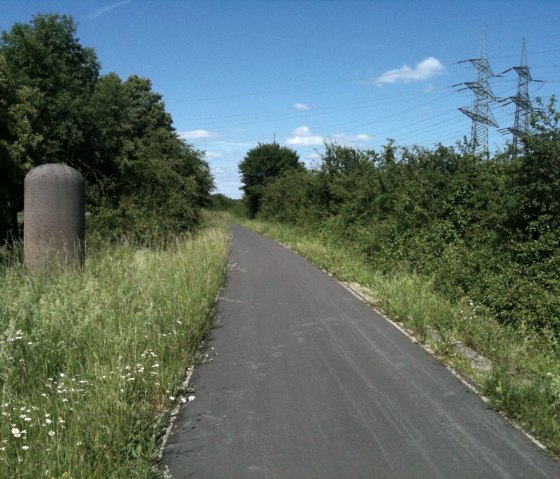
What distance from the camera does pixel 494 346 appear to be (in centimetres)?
710

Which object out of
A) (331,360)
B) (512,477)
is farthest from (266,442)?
(331,360)

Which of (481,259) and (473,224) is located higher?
A: (473,224)

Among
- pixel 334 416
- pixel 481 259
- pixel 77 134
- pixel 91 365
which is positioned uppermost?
pixel 77 134

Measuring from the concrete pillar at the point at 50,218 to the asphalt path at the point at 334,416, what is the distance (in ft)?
14.1

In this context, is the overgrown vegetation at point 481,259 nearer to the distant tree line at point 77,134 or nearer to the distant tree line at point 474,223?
the distant tree line at point 474,223

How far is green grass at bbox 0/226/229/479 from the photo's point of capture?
3.84m

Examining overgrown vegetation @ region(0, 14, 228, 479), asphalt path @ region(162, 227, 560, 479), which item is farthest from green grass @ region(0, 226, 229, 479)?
asphalt path @ region(162, 227, 560, 479)

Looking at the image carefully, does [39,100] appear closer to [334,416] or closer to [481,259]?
[481,259]

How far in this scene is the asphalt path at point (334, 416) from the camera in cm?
415

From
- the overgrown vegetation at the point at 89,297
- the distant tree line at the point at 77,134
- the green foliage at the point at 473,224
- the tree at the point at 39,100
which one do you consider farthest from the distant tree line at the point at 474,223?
the tree at the point at 39,100

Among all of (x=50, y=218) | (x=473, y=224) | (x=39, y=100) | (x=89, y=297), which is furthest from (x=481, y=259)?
(x=39, y=100)

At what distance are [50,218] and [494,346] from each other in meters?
8.68

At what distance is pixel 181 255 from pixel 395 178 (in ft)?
25.7

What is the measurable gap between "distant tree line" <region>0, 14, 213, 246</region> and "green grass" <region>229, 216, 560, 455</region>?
10.4m
